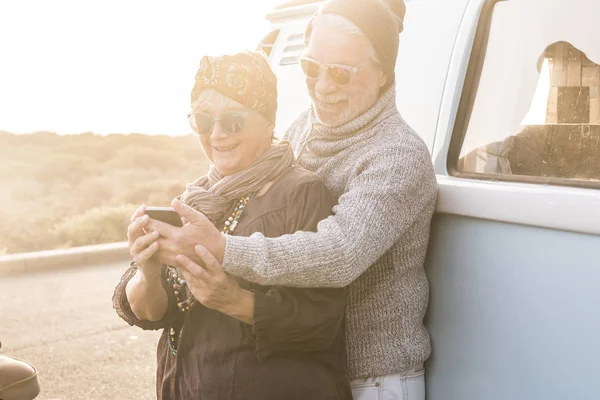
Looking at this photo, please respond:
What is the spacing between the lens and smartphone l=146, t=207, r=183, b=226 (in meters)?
1.79

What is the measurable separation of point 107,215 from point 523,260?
10.3 m

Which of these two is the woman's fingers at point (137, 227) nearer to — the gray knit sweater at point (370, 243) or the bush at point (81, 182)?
the gray knit sweater at point (370, 243)

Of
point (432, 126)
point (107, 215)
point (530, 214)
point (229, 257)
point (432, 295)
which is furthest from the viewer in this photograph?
point (107, 215)

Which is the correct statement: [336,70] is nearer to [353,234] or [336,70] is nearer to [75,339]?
[353,234]

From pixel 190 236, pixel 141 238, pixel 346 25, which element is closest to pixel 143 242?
pixel 141 238

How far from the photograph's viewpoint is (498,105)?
2281 millimetres

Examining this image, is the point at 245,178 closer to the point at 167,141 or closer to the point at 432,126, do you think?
the point at 432,126

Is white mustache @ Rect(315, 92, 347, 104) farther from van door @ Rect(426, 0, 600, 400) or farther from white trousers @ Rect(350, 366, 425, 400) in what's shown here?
white trousers @ Rect(350, 366, 425, 400)

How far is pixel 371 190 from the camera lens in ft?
6.20

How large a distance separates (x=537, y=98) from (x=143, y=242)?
124 centimetres

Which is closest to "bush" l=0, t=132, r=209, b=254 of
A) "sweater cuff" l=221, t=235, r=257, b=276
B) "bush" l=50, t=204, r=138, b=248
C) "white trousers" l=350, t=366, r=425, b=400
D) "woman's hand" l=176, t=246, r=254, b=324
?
"bush" l=50, t=204, r=138, b=248

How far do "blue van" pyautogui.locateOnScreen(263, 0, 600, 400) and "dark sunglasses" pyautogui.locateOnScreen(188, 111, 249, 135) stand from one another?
0.65m

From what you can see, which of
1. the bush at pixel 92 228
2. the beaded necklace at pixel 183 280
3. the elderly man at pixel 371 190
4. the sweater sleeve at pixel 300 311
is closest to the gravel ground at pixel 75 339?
the bush at pixel 92 228

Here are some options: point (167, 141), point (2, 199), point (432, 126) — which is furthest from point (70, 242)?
point (167, 141)
